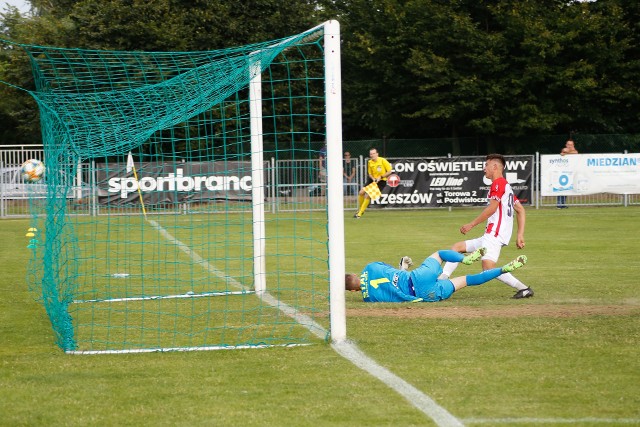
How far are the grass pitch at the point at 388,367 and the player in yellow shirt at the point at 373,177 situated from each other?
15254 mm

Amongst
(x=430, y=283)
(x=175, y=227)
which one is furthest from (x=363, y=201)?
(x=430, y=283)

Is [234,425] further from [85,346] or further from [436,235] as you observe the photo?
[436,235]

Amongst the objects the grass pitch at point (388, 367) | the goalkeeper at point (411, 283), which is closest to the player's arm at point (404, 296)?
the goalkeeper at point (411, 283)

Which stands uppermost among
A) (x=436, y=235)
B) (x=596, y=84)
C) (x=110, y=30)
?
(x=110, y=30)

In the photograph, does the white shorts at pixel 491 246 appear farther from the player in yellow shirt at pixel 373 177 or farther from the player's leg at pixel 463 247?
the player in yellow shirt at pixel 373 177

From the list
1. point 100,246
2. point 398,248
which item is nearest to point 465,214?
point 398,248

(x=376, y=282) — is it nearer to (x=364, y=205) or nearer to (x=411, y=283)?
(x=411, y=283)

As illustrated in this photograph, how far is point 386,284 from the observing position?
10914mm

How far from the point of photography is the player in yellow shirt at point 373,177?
2711cm

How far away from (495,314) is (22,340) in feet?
15.5

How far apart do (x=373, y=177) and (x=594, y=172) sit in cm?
712

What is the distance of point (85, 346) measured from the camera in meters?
8.57

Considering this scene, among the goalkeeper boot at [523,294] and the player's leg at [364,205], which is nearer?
the goalkeeper boot at [523,294]

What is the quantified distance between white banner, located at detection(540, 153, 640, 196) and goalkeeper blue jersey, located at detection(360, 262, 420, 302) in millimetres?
19314
